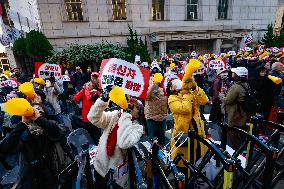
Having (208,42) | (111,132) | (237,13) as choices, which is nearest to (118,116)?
(111,132)

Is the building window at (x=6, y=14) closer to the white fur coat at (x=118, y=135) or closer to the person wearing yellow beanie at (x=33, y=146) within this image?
the person wearing yellow beanie at (x=33, y=146)

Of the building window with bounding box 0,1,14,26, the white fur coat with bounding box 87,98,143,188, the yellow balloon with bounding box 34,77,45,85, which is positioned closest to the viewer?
the white fur coat with bounding box 87,98,143,188

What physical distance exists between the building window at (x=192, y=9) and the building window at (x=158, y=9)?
7.91 feet

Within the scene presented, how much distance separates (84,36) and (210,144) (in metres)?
16.7

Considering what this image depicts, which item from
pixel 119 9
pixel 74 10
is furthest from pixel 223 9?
pixel 74 10

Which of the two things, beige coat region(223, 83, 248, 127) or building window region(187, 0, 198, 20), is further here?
building window region(187, 0, 198, 20)

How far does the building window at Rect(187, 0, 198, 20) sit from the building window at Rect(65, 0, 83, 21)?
9322 mm

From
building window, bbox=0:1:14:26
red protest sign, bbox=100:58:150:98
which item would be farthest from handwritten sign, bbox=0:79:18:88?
building window, bbox=0:1:14:26

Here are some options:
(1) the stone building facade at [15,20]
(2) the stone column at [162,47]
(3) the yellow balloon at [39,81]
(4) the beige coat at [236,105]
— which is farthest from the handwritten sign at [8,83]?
(2) the stone column at [162,47]

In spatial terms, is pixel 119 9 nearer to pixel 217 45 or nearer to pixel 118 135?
pixel 217 45

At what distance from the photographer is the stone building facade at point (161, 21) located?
Answer: 55.1 ft

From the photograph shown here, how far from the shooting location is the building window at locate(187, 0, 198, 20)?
1950cm

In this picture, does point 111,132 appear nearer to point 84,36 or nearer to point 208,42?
point 84,36

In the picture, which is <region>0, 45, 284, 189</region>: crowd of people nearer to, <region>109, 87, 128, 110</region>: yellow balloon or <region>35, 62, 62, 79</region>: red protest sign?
<region>109, 87, 128, 110</region>: yellow balloon
